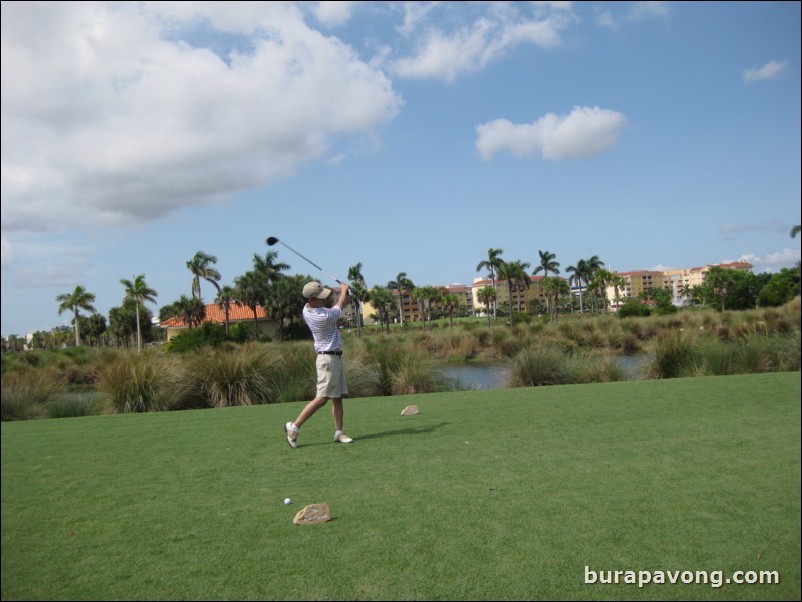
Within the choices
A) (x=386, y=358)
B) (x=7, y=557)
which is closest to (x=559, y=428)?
(x=7, y=557)

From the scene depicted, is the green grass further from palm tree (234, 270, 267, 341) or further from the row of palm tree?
palm tree (234, 270, 267, 341)

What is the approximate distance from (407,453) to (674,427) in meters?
2.68

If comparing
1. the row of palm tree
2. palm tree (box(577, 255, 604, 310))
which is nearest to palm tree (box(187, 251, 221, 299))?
Answer: the row of palm tree

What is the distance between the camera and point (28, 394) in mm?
11188

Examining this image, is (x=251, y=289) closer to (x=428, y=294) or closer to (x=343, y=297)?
(x=428, y=294)

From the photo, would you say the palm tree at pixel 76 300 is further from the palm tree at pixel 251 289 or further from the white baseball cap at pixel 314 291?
the palm tree at pixel 251 289

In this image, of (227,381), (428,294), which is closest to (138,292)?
(227,381)

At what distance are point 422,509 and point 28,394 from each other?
10018mm

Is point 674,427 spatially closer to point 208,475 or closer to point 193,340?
point 208,475

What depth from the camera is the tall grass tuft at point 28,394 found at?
10500 mm

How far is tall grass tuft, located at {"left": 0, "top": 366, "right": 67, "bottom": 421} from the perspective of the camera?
34.4 ft

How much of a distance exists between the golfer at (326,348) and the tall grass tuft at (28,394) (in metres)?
6.11

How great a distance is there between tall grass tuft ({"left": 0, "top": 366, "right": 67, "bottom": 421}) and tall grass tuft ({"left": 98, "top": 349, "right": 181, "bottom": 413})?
Result: 3.30 feet

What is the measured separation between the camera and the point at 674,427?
19.9ft
